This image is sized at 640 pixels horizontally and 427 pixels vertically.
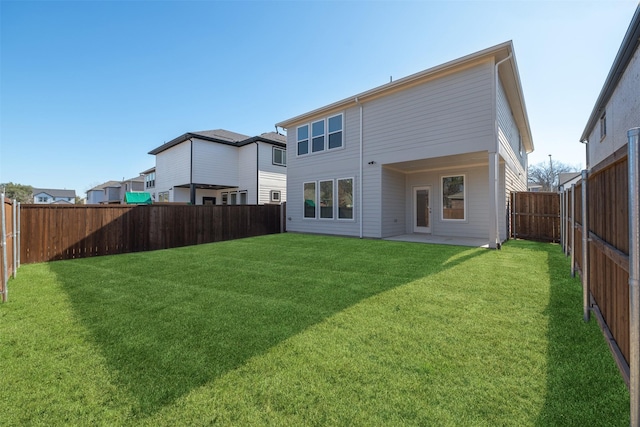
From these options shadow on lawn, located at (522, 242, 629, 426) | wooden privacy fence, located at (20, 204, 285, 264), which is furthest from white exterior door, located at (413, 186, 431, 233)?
shadow on lawn, located at (522, 242, 629, 426)

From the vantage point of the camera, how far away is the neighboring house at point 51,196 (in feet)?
196

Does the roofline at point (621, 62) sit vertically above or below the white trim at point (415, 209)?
above

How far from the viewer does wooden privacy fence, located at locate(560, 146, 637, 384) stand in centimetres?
188

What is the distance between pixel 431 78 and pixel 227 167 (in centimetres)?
1404

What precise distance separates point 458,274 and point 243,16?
10174 millimetres

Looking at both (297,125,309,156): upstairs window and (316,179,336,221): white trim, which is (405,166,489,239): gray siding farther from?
(297,125,309,156): upstairs window

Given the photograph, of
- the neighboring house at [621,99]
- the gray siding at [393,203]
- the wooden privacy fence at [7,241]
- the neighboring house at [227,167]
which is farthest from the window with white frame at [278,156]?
the neighboring house at [621,99]

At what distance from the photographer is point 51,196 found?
6159cm

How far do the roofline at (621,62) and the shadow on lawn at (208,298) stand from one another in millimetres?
6227

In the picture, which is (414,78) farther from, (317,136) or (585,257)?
(585,257)

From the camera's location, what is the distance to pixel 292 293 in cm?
417

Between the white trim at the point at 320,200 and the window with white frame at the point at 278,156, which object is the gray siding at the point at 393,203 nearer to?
the white trim at the point at 320,200

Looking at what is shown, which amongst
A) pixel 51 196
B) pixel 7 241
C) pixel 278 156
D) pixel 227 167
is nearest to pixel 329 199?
pixel 278 156

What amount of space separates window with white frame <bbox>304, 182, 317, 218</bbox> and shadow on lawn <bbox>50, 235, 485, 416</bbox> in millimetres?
4374
